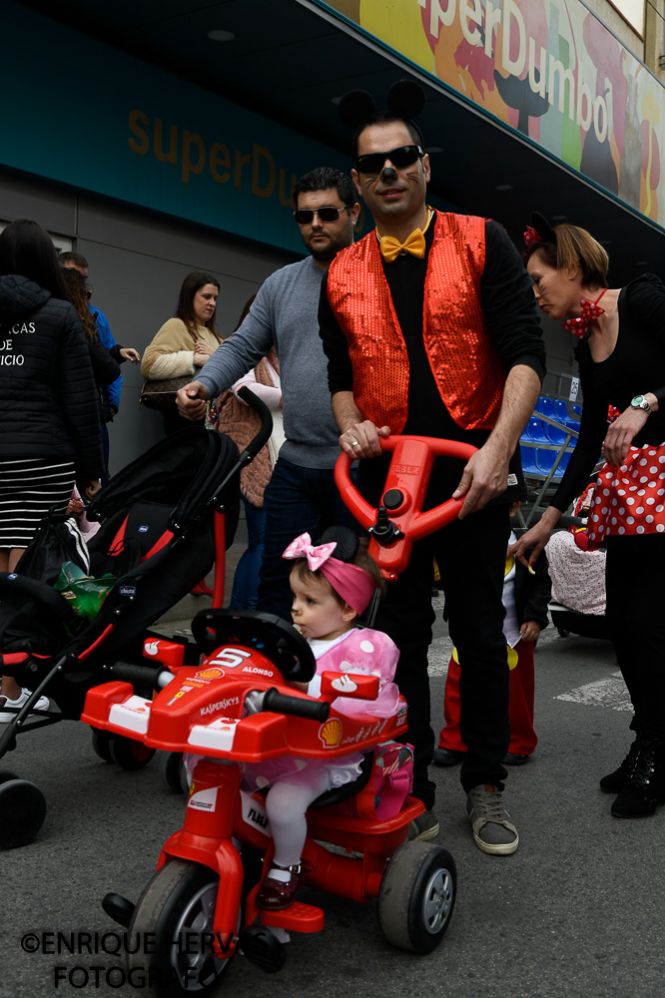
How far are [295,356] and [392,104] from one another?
3.55 feet

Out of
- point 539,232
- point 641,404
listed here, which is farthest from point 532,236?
point 641,404

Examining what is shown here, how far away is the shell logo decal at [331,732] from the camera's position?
2.26m

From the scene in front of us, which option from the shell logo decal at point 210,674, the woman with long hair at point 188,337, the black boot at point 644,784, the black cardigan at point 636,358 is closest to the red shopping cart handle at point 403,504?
the shell logo decal at point 210,674

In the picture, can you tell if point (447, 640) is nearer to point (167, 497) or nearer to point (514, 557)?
point (514, 557)

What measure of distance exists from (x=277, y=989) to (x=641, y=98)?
1378cm

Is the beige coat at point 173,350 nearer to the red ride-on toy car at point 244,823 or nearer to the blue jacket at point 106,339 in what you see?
the blue jacket at point 106,339

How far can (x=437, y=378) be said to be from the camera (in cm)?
313

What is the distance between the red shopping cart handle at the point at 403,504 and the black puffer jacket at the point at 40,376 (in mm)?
1753

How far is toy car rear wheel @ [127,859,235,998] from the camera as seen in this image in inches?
82.0

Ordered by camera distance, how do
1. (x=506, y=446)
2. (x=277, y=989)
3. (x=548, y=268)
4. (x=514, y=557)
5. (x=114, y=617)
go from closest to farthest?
(x=277, y=989)
(x=506, y=446)
(x=114, y=617)
(x=548, y=268)
(x=514, y=557)

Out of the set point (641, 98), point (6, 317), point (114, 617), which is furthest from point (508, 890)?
point (641, 98)

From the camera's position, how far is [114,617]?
3.36m

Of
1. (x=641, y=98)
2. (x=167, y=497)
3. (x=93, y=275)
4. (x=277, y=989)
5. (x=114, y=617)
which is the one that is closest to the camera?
(x=277, y=989)

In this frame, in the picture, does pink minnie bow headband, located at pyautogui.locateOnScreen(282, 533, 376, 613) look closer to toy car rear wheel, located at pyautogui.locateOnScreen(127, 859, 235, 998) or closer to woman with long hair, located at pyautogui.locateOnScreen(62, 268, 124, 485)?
toy car rear wheel, located at pyautogui.locateOnScreen(127, 859, 235, 998)
